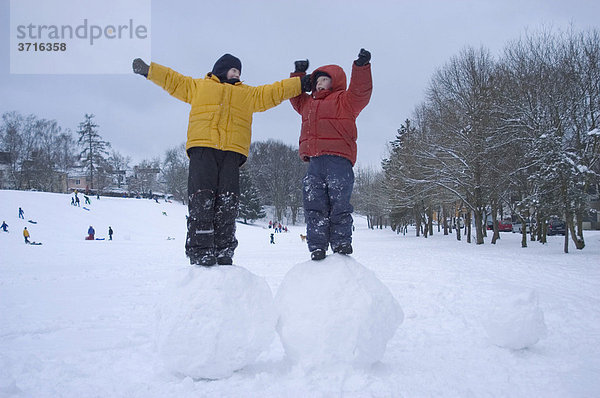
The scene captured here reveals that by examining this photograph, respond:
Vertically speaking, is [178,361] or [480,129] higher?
[480,129]

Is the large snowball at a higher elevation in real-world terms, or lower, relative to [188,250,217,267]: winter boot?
→ lower

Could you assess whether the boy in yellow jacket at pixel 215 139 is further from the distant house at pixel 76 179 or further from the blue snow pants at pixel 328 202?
the distant house at pixel 76 179

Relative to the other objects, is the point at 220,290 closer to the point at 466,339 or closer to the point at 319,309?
the point at 319,309

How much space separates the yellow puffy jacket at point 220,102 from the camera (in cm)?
308

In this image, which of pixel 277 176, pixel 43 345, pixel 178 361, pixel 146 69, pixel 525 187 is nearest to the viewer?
pixel 178 361

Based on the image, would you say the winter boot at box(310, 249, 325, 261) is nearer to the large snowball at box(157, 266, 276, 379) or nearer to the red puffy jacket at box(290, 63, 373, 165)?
the large snowball at box(157, 266, 276, 379)

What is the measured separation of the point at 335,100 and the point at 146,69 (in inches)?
70.3

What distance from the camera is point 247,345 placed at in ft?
8.50

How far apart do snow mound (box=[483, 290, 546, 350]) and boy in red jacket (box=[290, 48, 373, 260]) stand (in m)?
1.50

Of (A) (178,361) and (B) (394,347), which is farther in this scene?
(B) (394,347)

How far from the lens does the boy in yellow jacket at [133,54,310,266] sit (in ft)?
9.81

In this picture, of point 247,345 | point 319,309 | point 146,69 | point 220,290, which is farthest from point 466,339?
point 146,69

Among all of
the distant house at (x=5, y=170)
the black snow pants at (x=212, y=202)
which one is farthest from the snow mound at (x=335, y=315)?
the distant house at (x=5, y=170)

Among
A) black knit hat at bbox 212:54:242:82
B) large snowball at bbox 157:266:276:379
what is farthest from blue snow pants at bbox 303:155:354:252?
black knit hat at bbox 212:54:242:82
